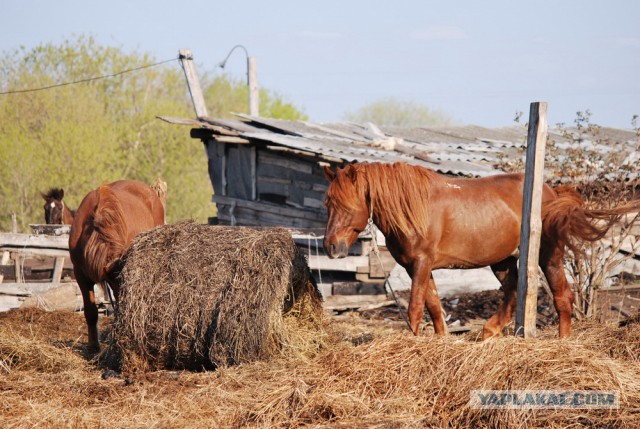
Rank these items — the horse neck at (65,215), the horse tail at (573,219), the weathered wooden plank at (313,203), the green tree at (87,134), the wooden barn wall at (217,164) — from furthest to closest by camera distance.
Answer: the green tree at (87,134) < the wooden barn wall at (217,164) < the horse neck at (65,215) < the weathered wooden plank at (313,203) < the horse tail at (573,219)

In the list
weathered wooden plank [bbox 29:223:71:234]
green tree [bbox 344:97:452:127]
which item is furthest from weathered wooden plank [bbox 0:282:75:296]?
green tree [bbox 344:97:452:127]

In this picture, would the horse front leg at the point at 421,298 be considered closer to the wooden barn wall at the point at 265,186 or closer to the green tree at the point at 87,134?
the wooden barn wall at the point at 265,186

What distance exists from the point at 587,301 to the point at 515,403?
5137 millimetres

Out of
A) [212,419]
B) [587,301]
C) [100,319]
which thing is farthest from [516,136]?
[212,419]

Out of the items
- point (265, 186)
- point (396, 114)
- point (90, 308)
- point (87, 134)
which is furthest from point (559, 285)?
point (396, 114)

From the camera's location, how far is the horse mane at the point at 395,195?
6504 millimetres

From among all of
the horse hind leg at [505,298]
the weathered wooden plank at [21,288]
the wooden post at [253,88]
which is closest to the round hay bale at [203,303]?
the horse hind leg at [505,298]

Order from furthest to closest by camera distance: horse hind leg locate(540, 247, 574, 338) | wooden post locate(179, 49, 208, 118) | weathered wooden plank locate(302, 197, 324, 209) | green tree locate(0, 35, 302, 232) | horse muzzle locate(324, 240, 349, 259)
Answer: green tree locate(0, 35, 302, 232)
wooden post locate(179, 49, 208, 118)
weathered wooden plank locate(302, 197, 324, 209)
horse hind leg locate(540, 247, 574, 338)
horse muzzle locate(324, 240, 349, 259)

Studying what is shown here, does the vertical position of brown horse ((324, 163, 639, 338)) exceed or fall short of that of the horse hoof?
it exceeds it

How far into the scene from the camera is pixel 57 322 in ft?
30.8

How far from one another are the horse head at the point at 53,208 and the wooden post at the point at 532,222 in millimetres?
10060

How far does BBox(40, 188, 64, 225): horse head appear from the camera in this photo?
45.4ft

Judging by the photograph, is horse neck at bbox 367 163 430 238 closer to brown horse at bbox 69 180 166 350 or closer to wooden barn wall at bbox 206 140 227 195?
brown horse at bbox 69 180 166 350

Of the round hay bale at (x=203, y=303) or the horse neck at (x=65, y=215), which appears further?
the horse neck at (x=65, y=215)
